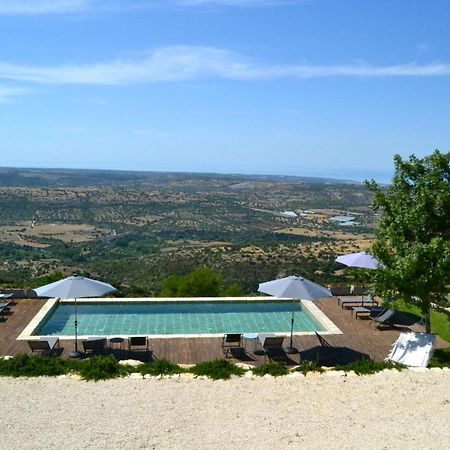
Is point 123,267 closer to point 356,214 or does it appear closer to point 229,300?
point 229,300

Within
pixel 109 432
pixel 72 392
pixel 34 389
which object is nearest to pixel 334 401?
pixel 109 432

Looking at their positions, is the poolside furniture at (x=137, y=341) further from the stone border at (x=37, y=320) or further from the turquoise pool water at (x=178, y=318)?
the stone border at (x=37, y=320)

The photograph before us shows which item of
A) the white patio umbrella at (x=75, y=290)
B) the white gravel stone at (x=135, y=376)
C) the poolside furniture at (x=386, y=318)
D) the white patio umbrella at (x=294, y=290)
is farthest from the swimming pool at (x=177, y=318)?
the white gravel stone at (x=135, y=376)

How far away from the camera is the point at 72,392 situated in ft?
A: 28.8

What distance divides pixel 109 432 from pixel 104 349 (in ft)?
15.6

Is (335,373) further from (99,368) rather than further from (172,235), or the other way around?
(172,235)

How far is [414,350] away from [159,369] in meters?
5.54

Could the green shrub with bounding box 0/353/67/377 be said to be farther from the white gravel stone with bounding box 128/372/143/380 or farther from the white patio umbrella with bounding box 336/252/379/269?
the white patio umbrella with bounding box 336/252/379/269

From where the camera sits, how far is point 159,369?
32.2 ft

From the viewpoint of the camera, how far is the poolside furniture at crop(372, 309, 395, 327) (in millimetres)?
13969

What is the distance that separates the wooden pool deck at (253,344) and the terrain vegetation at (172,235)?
207 centimetres

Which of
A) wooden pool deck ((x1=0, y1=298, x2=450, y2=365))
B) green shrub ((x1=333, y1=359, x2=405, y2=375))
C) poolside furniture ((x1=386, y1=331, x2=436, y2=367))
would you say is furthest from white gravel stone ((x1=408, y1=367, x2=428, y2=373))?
wooden pool deck ((x1=0, y1=298, x2=450, y2=365))

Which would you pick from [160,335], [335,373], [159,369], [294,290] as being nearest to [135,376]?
[159,369]

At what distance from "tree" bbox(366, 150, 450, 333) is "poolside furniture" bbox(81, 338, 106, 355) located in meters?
6.30
